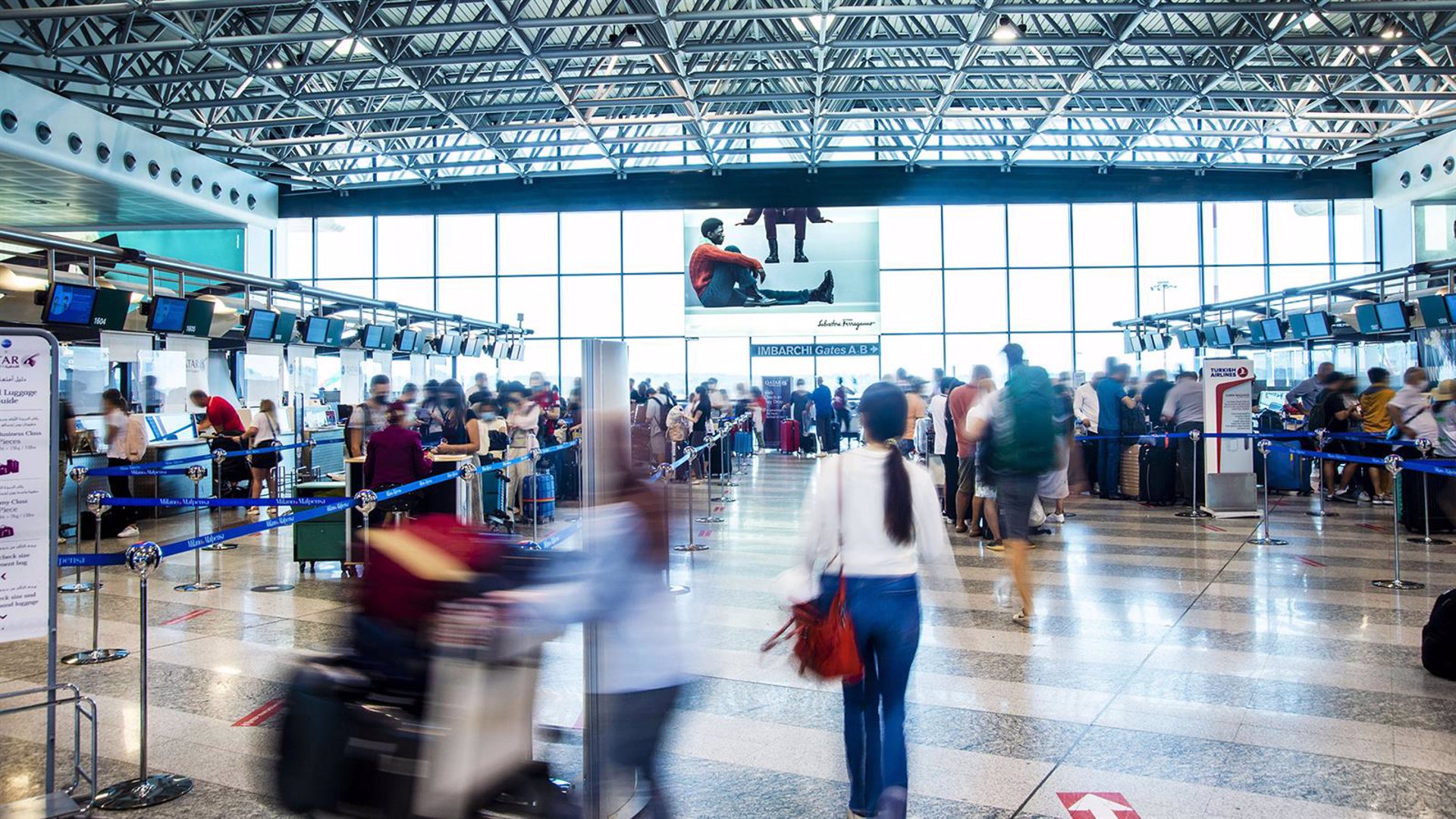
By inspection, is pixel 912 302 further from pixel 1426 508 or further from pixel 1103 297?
pixel 1426 508

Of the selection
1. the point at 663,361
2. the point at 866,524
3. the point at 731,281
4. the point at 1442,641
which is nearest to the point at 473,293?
the point at 663,361

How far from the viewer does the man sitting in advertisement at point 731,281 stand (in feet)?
81.3

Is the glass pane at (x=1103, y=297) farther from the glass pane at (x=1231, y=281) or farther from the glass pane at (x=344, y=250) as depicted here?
the glass pane at (x=344, y=250)

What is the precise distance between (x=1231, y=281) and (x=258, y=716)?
2684cm

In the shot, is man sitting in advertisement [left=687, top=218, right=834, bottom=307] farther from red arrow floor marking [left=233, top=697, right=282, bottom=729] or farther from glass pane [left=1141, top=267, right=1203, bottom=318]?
red arrow floor marking [left=233, top=697, right=282, bottom=729]

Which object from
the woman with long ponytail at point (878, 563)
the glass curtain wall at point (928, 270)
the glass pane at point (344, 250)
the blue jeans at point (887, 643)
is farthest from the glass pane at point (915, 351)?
the blue jeans at point (887, 643)

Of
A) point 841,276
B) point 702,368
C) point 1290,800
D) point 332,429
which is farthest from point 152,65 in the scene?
point 1290,800

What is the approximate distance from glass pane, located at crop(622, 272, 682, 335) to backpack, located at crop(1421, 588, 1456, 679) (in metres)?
21.8

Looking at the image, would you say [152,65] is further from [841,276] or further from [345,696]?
[345,696]

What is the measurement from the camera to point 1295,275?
25.0m

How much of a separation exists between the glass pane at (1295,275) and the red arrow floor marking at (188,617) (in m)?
→ 26.7

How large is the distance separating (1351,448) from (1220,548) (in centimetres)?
518

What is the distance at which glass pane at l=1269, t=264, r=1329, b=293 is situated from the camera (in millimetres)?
24969

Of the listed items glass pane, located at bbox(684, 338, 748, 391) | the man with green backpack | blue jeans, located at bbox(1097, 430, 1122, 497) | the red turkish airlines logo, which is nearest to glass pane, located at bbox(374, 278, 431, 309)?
glass pane, located at bbox(684, 338, 748, 391)
